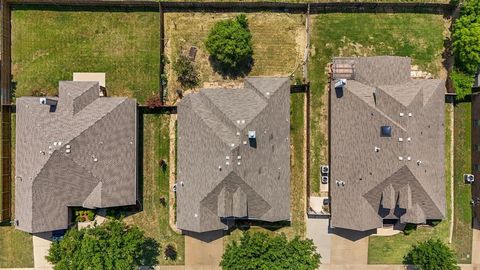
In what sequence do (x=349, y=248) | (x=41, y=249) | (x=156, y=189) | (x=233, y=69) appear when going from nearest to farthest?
(x=41, y=249), (x=233, y=69), (x=156, y=189), (x=349, y=248)

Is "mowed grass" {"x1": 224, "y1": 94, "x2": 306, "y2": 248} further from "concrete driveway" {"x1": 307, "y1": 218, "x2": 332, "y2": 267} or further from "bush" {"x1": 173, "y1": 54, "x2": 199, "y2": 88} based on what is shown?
"bush" {"x1": 173, "y1": 54, "x2": 199, "y2": 88}

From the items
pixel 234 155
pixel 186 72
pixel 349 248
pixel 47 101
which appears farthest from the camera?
pixel 349 248

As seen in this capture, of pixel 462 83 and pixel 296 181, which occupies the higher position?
pixel 462 83

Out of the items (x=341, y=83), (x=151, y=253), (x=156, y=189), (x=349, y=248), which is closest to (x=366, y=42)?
(x=341, y=83)

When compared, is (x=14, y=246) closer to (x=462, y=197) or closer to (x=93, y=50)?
(x=93, y=50)

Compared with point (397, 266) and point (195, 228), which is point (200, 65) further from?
point (397, 266)

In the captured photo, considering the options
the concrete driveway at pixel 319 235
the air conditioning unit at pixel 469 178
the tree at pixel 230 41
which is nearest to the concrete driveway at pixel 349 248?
the concrete driveway at pixel 319 235
